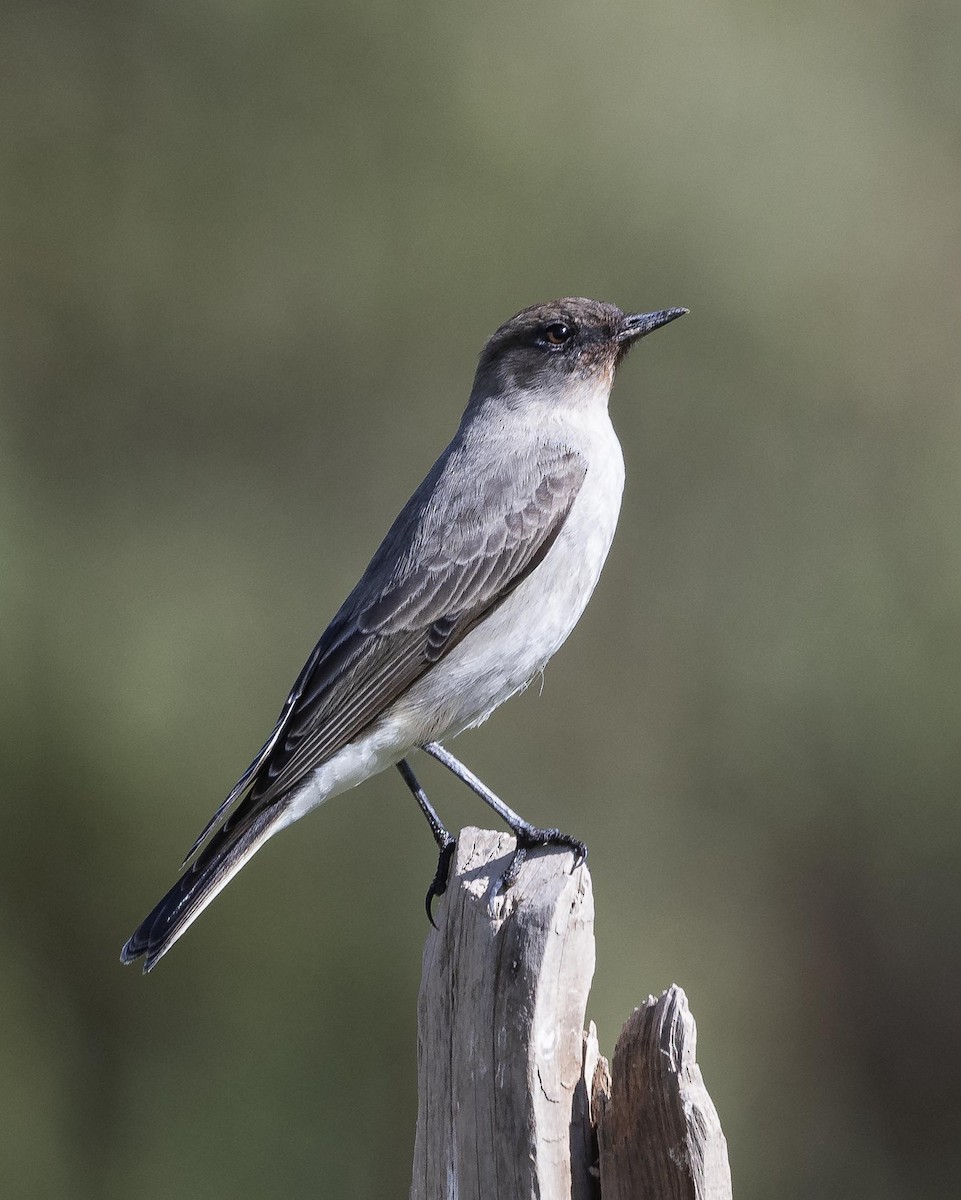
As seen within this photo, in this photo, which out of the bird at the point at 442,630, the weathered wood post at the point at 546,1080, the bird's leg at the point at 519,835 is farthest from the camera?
the bird at the point at 442,630

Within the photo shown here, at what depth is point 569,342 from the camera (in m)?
5.56

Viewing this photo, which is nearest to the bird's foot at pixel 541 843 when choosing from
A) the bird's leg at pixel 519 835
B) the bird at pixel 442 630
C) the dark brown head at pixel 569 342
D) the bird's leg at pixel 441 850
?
the bird's leg at pixel 519 835

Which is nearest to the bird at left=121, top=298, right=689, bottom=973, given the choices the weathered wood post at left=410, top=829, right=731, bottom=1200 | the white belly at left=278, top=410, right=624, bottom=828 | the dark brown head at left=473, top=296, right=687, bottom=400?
the white belly at left=278, top=410, right=624, bottom=828

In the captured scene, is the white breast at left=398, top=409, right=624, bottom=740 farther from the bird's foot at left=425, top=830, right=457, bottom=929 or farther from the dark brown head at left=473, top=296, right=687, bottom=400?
the dark brown head at left=473, top=296, right=687, bottom=400

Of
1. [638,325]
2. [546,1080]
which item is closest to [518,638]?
[638,325]

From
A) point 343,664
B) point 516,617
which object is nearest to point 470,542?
point 516,617

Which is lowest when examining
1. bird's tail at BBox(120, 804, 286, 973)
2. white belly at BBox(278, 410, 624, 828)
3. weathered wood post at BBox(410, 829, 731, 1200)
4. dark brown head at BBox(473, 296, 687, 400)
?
weathered wood post at BBox(410, 829, 731, 1200)

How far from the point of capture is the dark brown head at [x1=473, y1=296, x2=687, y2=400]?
218 inches

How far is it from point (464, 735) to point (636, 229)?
3.34 meters

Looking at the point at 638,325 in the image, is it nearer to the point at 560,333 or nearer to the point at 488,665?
the point at 560,333

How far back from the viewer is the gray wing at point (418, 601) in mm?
4742

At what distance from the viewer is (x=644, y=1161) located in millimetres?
3107

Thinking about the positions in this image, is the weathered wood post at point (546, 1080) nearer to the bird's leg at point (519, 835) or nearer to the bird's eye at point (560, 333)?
the bird's leg at point (519, 835)

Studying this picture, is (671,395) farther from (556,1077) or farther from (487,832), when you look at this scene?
(556,1077)
